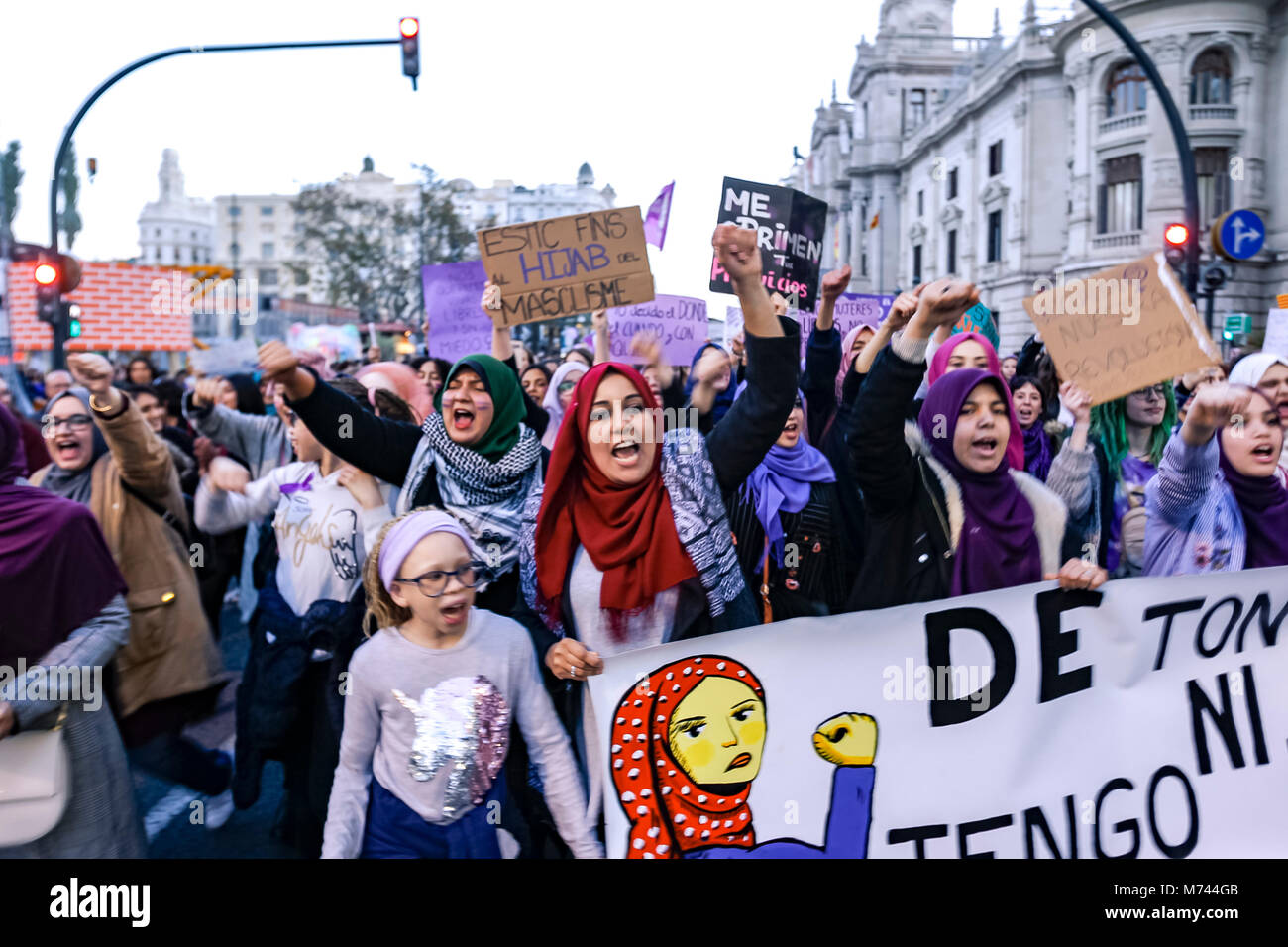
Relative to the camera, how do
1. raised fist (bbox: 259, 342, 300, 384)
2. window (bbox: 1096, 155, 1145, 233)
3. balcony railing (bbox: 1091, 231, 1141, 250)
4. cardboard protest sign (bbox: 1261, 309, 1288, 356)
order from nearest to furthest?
raised fist (bbox: 259, 342, 300, 384) < cardboard protest sign (bbox: 1261, 309, 1288, 356) < balcony railing (bbox: 1091, 231, 1141, 250) < window (bbox: 1096, 155, 1145, 233)

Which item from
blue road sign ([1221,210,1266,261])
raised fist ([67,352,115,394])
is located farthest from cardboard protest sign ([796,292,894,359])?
raised fist ([67,352,115,394])

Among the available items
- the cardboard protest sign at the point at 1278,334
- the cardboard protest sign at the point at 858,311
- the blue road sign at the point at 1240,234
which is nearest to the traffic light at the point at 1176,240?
the blue road sign at the point at 1240,234

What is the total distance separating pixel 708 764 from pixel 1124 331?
1756 millimetres

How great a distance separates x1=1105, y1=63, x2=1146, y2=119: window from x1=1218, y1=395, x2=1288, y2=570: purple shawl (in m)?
32.9

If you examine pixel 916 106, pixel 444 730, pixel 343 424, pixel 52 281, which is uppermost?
pixel 916 106

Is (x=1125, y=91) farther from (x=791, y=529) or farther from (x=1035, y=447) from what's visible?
(x=791, y=529)

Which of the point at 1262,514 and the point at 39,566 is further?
the point at 1262,514

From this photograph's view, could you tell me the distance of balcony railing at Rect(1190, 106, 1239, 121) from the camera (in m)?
30.5

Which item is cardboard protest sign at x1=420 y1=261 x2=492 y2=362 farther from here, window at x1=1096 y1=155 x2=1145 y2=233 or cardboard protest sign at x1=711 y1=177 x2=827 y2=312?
window at x1=1096 y1=155 x2=1145 y2=233

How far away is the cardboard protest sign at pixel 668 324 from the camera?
623cm

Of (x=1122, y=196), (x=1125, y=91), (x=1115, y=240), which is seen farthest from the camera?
(x=1125, y=91)

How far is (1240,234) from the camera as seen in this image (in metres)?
8.73

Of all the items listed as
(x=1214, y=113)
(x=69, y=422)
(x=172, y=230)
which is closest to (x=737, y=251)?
(x=69, y=422)

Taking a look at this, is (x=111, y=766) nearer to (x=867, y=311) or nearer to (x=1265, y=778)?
(x=1265, y=778)
